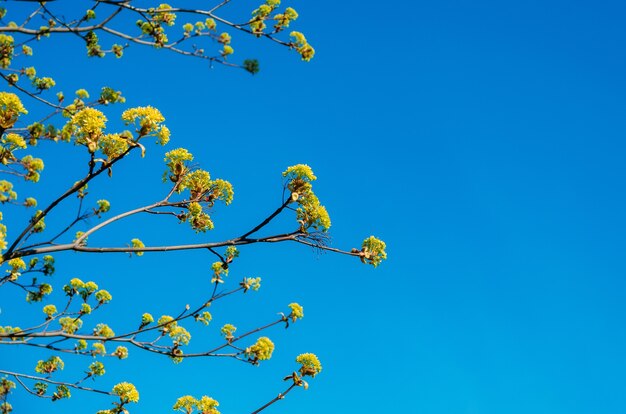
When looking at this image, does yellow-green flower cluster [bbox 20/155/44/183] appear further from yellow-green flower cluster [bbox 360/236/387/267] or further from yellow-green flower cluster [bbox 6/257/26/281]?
yellow-green flower cluster [bbox 360/236/387/267]

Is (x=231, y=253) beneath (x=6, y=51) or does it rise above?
beneath

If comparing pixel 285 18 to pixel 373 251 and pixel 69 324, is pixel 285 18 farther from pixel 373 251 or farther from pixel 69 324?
pixel 69 324

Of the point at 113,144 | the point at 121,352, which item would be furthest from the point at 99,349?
the point at 113,144

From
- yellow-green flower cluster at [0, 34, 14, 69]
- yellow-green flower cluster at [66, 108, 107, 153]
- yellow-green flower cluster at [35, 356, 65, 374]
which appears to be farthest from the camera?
yellow-green flower cluster at [35, 356, 65, 374]

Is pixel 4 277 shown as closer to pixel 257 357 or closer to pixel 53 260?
pixel 53 260

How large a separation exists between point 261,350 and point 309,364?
0.78 metres

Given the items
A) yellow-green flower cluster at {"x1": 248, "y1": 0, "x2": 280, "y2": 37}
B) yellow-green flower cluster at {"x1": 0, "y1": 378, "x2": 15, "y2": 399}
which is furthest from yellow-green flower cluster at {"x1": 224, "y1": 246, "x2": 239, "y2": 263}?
yellow-green flower cluster at {"x1": 0, "y1": 378, "x2": 15, "y2": 399}

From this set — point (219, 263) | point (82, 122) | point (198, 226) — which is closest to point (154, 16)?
point (82, 122)

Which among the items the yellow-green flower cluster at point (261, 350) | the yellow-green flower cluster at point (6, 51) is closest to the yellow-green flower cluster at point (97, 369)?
the yellow-green flower cluster at point (261, 350)

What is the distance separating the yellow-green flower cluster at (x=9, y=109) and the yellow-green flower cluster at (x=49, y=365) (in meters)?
3.99

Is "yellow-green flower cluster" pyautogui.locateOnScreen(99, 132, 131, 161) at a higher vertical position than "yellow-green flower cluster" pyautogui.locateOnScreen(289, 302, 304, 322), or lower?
higher

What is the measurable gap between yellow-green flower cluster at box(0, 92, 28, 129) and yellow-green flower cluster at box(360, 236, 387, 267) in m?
4.08

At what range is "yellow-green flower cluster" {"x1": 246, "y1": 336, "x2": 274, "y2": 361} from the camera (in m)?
6.55

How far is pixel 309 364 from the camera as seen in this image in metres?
6.98
